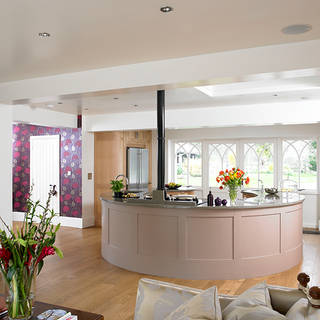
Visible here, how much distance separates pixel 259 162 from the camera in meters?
7.83

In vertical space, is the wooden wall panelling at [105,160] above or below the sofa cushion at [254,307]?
above

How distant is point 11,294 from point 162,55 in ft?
8.42

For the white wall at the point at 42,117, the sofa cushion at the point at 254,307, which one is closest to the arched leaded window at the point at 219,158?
the white wall at the point at 42,117

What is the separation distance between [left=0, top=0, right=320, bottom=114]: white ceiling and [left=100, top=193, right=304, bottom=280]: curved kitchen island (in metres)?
1.90

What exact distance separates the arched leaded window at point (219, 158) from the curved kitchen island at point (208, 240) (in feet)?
12.0

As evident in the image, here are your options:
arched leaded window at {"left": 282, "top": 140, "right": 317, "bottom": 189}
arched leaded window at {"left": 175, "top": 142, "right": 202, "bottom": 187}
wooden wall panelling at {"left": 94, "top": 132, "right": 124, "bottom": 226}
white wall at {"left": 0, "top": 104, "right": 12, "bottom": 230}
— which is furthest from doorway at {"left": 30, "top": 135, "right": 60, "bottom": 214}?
arched leaded window at {"left": 282, "top": 140, "right": 317, "bottom": 189}

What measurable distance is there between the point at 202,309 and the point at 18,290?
0.93 m

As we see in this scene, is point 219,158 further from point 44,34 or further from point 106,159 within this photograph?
point 44,34

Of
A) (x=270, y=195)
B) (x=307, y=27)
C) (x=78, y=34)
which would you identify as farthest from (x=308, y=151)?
(x=78, y=34)

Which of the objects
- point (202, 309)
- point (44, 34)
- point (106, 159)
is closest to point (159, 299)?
point (202, 309)

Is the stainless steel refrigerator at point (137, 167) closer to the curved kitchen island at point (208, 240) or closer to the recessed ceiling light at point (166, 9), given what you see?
the curved kitchen island at point (208, 240)

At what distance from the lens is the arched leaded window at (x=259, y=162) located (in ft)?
25.4

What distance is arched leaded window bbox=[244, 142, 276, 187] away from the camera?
773cm

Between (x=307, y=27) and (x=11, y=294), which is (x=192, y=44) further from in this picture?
(x=11, y=294)
